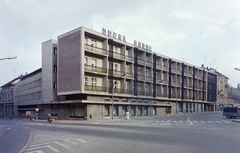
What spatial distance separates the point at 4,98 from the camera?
95.2m

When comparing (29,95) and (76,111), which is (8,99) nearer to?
(29,95)

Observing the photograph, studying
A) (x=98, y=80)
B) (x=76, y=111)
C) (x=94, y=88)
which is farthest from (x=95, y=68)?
(x=76, y=111)

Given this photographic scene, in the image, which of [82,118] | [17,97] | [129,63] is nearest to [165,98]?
[129,63]

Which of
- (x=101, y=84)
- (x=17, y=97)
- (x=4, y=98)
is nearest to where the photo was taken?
(x=101, y=84)

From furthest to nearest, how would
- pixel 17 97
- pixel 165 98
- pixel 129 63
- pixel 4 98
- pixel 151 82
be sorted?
pixel 4 98, pixel 17 97, pixel 165 98, pixel 151 82, pixel 129 63

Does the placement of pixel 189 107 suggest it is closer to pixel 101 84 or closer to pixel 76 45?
pixel 101 84

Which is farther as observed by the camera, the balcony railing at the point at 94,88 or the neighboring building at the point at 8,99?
the neighboring building at the point at 8,99

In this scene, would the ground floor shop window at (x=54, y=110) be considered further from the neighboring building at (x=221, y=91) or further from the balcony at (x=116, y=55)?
the neighboring building at (x=221, y=91)

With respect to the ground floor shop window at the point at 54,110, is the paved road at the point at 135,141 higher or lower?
higher

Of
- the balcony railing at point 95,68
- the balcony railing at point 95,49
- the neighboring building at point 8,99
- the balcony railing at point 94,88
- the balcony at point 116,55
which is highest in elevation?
the balcony railing at point 95,49

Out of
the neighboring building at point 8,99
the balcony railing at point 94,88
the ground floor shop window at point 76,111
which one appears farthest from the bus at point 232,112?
the neighboring building at point 8,99

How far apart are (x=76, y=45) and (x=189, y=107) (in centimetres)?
5529

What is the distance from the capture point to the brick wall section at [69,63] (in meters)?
43.3

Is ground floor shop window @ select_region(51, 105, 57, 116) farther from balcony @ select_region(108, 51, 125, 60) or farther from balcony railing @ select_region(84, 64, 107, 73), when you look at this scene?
balcony @ select_region(108, 51, 125, 60)
